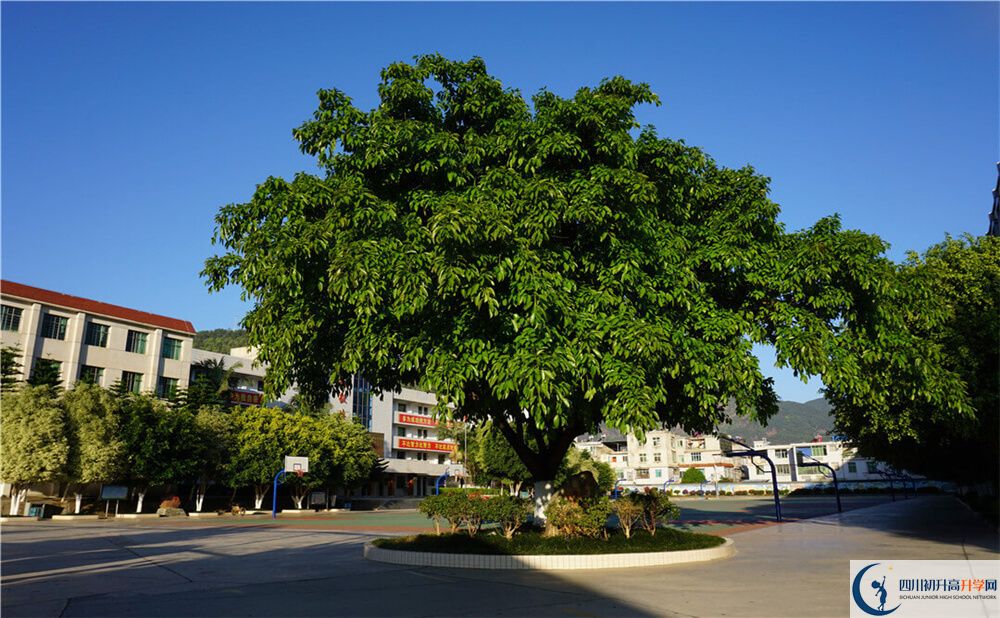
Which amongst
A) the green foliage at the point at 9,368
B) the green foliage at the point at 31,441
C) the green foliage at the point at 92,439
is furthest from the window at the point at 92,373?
the green foliage at the point at 31,441

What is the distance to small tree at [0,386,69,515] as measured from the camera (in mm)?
39062

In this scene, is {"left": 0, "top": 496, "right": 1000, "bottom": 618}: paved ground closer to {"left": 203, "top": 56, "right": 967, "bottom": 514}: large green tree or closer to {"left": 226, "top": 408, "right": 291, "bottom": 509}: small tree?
{"left": 203, "top": 56, "right": 967, "bottom": 514}: large green tree

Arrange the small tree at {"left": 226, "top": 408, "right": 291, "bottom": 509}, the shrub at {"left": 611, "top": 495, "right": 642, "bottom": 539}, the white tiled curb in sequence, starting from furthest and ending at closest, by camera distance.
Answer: the small tree at {"left": 226, "top": 408, "right": 291, "bottom": 509} < the shrub at {"left": 611, "top": 495, "right": 642, "bottom": 539} < the white tiled curb

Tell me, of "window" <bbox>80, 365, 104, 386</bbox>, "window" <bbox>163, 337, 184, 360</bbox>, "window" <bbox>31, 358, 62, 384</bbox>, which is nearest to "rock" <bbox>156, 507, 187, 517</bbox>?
"window" <bbox>31, 358, 62, 384</bbox>

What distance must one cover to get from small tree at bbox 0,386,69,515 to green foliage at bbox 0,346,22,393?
19.8 feet

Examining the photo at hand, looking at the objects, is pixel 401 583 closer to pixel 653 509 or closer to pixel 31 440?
pixel 653 509

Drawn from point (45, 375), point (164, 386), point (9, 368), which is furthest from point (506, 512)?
point (164, 386)

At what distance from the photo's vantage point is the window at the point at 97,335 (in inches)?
2206

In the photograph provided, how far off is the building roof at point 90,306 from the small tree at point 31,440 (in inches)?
569

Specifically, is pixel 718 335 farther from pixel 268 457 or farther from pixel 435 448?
pixel 435 448

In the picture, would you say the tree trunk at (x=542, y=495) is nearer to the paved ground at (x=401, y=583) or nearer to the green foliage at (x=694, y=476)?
the paved ground at (x=401, y=583)

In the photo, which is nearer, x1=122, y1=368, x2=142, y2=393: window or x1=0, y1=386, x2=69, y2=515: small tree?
x1=0, y1=386, x2=69, y2=515: small tree

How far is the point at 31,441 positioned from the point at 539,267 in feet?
130

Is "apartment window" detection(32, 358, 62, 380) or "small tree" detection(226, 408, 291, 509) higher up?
"apartment window" detection(32, 358, 62, 380)
